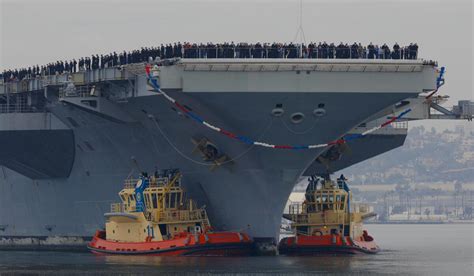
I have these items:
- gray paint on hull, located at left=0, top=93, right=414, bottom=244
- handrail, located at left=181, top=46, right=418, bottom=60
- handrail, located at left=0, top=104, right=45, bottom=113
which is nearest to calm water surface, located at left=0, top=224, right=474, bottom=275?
gray paint on hull, located at left=0, top=93, right=414, bottom=244

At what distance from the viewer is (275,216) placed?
48438 mm

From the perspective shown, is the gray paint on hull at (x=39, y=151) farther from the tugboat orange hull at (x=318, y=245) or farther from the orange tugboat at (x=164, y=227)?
the tugboat orange hull at (x=318, y=245)

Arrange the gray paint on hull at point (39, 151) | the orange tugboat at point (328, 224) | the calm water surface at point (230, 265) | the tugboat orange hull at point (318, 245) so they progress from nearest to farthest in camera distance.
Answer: the calm water surface at point (230, 265) → the tugboat orange hull at point (318, 245) → the orange tugboat at point (328, 224) → the gray paint on hull at point (39, 151)

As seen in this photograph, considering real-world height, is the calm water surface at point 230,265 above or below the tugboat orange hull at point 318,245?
below

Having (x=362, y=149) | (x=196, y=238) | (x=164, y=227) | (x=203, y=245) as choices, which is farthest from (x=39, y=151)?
(x=362, y=149)

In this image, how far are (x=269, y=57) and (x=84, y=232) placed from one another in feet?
50.2

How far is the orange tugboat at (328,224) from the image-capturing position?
5066 cm

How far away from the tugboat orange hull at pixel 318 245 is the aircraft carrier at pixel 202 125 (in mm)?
2400

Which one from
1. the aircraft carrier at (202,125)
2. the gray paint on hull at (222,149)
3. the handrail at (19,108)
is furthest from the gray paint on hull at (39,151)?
the handrail at (19,108)

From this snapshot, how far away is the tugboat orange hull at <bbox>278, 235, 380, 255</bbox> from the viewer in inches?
1987

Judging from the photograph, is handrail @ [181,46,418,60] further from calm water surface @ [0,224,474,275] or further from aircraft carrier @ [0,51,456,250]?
calm water surface @ [0,224,474,275]

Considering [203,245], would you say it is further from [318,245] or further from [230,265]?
[318,245]

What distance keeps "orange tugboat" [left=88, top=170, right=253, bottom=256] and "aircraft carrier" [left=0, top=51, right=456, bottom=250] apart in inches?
26.9

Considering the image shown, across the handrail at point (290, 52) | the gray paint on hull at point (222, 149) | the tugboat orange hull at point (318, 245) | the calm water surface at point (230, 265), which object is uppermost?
the handrail at point (290, 52)
